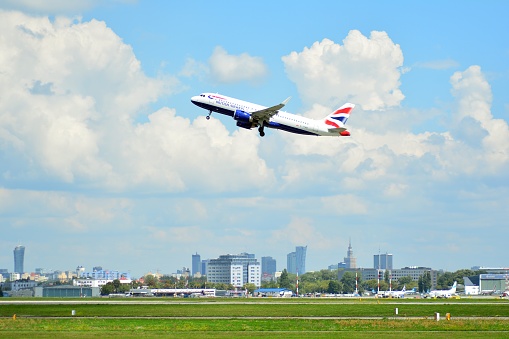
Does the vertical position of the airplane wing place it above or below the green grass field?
above

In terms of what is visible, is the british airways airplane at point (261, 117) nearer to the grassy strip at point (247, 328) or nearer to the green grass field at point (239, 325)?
the green grass field at point (239, 325)

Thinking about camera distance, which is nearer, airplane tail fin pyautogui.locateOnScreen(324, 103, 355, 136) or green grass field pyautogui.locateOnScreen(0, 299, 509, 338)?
green grass field pyautogui.locateOnScreen(0, 299, 509, 338)

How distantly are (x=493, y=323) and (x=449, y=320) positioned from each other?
5.06 m

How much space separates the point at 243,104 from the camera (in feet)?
401

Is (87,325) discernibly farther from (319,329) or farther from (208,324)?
(319,329)

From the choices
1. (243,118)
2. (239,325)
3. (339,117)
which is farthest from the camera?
(339,117)

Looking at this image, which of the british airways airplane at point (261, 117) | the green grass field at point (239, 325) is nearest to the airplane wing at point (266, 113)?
the british airways airplane at point (261, 117)

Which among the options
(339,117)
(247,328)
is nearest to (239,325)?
(247,328)

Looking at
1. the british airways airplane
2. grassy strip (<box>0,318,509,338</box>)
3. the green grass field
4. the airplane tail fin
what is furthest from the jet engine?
grassy strip (<box>0,318,509,338</box>)

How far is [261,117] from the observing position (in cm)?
12050

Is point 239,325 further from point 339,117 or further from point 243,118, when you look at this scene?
point 339,117

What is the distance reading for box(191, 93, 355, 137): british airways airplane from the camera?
394ft

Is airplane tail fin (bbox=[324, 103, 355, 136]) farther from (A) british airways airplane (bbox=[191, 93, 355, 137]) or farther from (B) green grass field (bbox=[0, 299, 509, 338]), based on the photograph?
(B) green grass field (bbox=[0, 299, 509, 338])

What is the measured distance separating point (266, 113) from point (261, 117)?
104 centimetres
